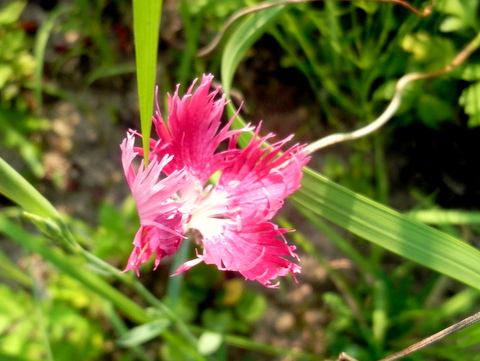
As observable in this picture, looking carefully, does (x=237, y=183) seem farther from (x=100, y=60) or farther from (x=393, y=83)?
(x=100, y=60)

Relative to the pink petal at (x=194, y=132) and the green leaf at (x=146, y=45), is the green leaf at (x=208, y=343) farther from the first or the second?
the green leaf at (x=146, y=45)

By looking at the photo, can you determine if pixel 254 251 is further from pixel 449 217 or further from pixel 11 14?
pixel 11 14

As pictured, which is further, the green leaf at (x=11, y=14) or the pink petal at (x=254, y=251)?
the green leaf at (x=11, y=14)

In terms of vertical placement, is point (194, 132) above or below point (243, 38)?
below

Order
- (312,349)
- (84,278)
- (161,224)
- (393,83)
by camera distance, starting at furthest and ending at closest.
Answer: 1. (312,349)
2. (393,83)
3. (84,278)
4. (161,224)

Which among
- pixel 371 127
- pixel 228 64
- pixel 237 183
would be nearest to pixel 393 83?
pixel 371 127

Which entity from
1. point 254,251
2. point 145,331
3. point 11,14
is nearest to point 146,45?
point 254,251

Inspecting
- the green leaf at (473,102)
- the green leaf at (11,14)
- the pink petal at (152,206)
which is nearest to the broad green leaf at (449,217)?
the green leaf at (473,102)
